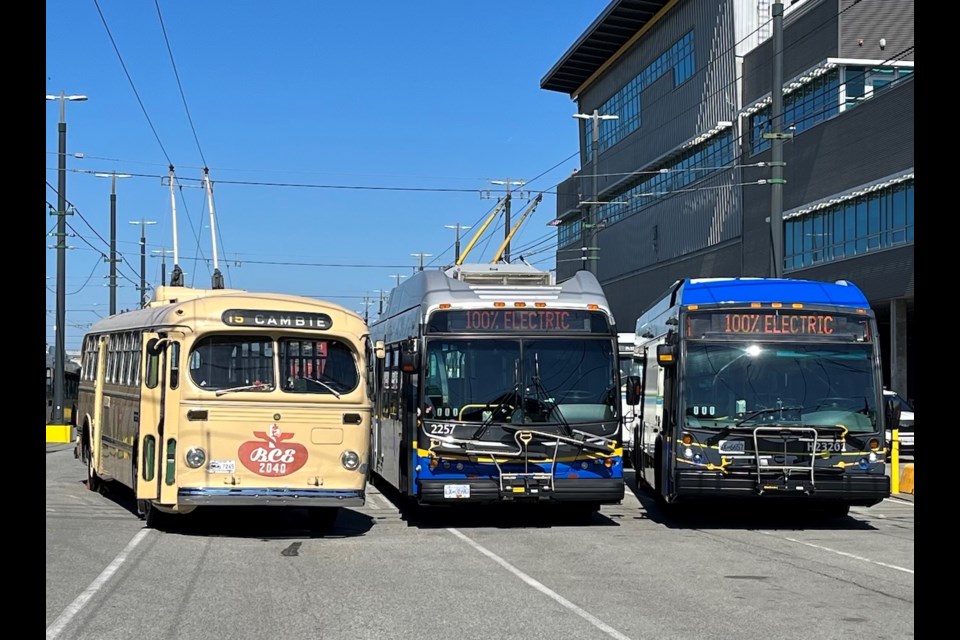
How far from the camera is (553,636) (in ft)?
28.0

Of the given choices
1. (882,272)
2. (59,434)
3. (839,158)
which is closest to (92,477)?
(59,434)

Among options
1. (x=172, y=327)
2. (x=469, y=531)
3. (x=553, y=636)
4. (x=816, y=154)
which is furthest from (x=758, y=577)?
(x=816, y=154)

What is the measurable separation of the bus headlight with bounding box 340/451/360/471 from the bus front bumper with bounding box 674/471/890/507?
13.3 ft

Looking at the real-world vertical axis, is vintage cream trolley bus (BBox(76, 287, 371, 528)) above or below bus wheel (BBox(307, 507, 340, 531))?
above

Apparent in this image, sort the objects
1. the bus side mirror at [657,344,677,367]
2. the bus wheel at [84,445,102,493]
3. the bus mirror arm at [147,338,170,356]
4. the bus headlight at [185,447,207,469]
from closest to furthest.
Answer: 1. the bus headlight at [185,447,207,469]
2. the bus mirror arm at [147,338,170,356]
3. the bus side mirror at [657,344,677,367]
4. the bus wheel at [84,445,102,493]

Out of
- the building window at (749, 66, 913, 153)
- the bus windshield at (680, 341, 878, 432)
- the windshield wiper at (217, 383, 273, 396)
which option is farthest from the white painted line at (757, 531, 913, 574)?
the building window at (749, 66, 913, 153)

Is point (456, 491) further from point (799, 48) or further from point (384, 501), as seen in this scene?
point (799, 48)

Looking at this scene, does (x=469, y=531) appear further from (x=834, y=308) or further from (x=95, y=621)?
(x=95, y=621)

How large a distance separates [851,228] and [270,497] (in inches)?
1263

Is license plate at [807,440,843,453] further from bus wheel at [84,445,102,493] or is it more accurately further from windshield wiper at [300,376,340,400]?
bus wheel at [84,445,102,493]

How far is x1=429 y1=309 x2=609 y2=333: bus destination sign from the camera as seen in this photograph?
16.5 meters
